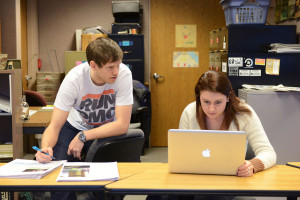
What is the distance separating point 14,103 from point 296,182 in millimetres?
2050

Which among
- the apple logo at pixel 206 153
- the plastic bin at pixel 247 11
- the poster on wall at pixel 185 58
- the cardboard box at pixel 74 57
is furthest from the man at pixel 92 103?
the poster on wall at pixel 185 58

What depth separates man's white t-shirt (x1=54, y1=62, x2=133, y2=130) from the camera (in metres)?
2.26

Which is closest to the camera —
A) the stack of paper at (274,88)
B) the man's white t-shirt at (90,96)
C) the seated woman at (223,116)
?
the seated woman at (223,116)

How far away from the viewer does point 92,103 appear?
92.1 inches

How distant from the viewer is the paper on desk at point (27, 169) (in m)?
1.73

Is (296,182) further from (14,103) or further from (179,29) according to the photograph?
(179,29)

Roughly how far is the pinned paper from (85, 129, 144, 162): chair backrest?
67.2 inches

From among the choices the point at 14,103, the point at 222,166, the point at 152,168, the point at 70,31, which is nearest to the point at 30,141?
the point at 70,31

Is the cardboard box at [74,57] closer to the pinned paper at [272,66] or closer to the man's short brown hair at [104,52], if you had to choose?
the pinned paper at [272,66]

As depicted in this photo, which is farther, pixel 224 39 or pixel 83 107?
pixel 224 39

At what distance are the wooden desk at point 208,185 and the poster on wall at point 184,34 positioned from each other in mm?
3838

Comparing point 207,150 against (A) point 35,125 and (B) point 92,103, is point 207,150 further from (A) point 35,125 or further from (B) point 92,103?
(A) point 35,125

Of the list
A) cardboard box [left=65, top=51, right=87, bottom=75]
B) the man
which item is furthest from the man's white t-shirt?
cardboard box [left=65, top=51, right=87, bottom=75]

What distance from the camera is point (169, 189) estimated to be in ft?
5.12
